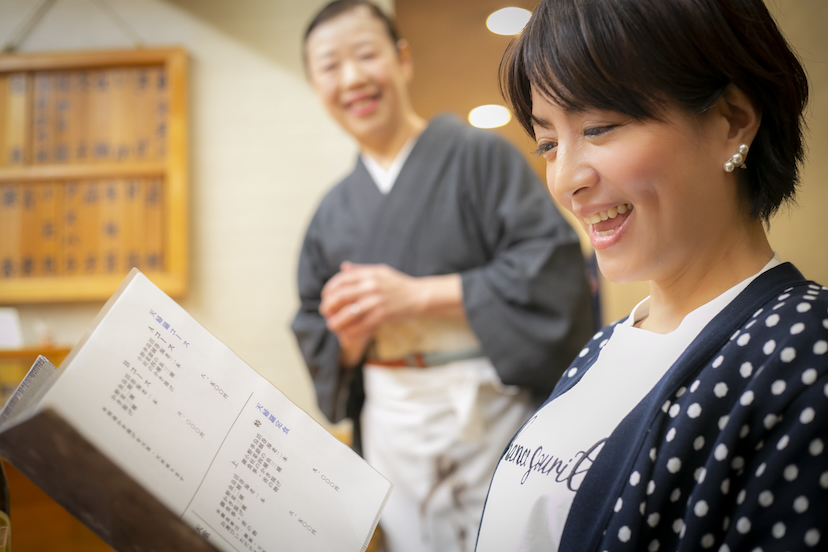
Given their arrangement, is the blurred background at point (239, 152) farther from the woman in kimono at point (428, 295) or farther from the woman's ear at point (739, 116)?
the woman's ear at point (739, 116)

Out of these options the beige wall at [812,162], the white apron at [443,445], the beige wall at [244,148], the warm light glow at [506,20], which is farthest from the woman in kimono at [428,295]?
the warm light glow at [506,20]

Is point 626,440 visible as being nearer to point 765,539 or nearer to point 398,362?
point 765,539

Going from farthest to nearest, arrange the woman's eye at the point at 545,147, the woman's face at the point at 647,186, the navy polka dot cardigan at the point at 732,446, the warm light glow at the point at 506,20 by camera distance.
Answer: the warm light glow at the point at 506,20 → the woman's eye at the point at 545,147 → the woman's face at the point at 647,186 → the navy polka dot cardigan at the point at 732,446

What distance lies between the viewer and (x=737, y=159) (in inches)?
19.5

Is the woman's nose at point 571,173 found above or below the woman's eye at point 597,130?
below

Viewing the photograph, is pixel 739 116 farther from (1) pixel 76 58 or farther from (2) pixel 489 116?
(2) pixel 489 116

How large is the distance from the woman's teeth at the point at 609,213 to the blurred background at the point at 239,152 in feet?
5.16

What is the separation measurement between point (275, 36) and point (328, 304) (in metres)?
1.30

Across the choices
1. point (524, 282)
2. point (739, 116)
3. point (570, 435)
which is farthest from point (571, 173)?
point (524, 282)

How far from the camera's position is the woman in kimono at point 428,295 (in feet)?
3.88

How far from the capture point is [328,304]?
1259 millimetres

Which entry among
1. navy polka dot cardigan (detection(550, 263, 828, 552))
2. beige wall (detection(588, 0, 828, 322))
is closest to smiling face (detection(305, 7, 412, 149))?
beige wall (detection(588, 0, 828, 322))

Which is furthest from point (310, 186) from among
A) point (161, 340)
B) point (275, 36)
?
point (161, 340)

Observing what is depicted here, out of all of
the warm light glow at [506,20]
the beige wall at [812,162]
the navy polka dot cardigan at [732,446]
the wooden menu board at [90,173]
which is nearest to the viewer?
the navy polka dot cardigan at [732,446]
